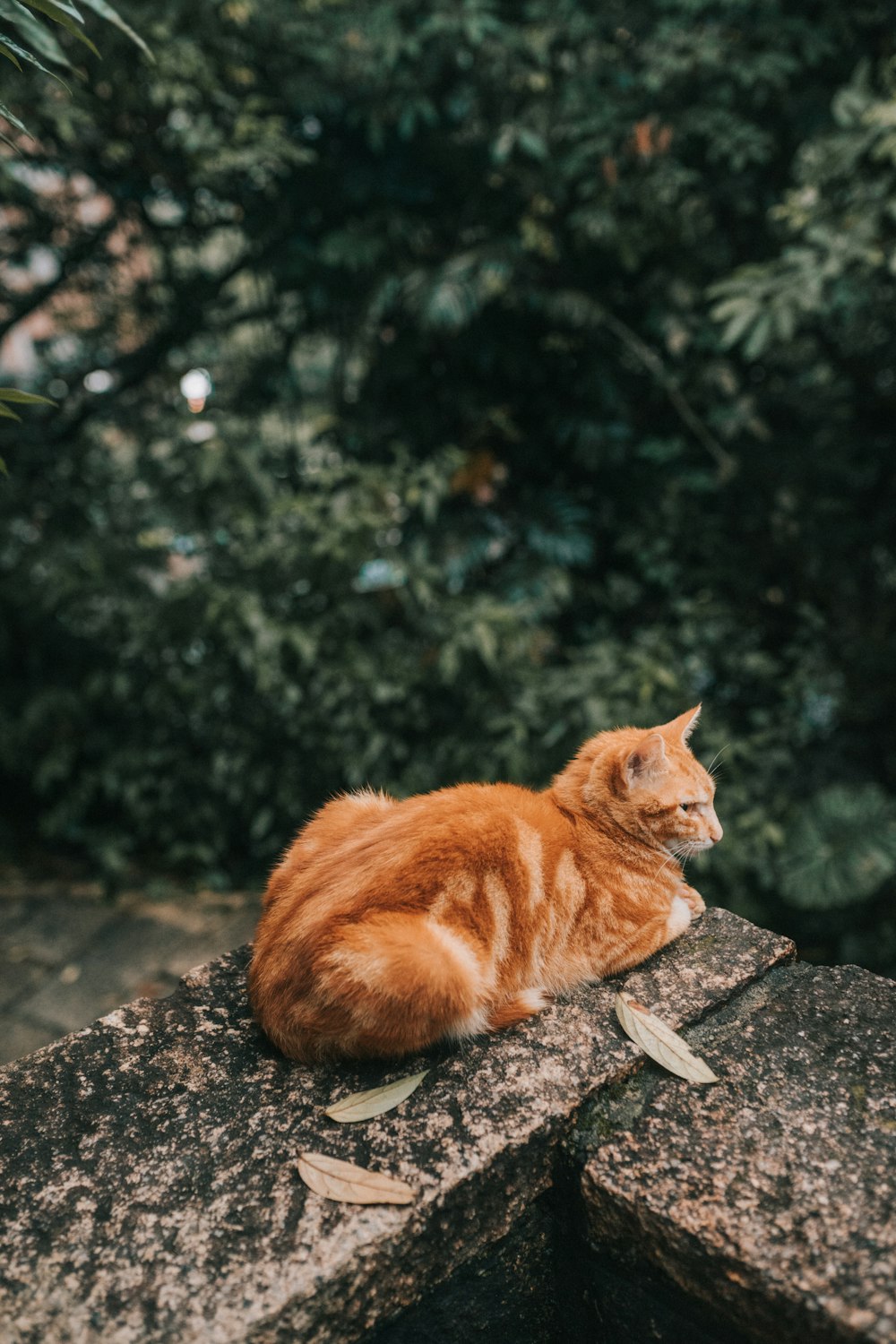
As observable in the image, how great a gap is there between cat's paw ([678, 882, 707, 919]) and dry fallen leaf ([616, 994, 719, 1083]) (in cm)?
30

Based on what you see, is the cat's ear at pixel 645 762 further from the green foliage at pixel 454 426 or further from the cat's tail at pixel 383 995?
the green foliage at pixel 454 426

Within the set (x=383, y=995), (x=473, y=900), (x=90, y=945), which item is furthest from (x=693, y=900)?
(x=90, y=945)

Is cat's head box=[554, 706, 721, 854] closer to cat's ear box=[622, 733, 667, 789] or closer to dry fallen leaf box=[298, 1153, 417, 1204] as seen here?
cat's ear box=[622, 733, 667, 789]

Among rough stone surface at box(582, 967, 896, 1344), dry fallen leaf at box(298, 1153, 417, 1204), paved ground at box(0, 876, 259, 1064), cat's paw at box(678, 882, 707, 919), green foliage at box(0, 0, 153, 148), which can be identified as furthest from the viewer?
paved ground at box(0, 876, 259, 1064)

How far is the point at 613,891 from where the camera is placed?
1639mm

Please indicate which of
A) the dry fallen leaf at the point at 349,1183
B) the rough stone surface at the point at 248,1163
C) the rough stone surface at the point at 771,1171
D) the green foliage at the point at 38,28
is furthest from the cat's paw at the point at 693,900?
the green foliage at the point at 38,28

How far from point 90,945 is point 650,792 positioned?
279 centimetres

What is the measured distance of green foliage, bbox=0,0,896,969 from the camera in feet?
11.2

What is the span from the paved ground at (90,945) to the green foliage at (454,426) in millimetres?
268

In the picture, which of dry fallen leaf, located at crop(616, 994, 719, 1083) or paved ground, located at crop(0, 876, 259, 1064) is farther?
paved ground, located at crop(0, 876, 259, 1064)

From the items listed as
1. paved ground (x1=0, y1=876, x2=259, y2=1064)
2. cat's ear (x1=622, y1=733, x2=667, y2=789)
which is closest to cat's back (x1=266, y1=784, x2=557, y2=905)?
cat's ear (x1=622, y1=733, x2=667, y2=789)

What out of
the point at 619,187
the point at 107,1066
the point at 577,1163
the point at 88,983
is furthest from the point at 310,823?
the point at 619,187

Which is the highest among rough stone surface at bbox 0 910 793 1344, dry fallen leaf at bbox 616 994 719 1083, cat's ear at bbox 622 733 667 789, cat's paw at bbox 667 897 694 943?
cat's ear at bbox 622 733 667 789

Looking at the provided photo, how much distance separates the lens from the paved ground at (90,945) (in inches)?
131
